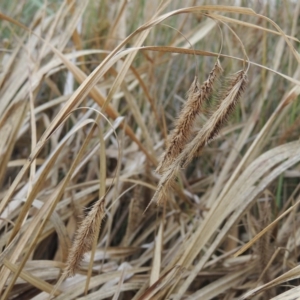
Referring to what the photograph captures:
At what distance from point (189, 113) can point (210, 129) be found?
0.11 feet

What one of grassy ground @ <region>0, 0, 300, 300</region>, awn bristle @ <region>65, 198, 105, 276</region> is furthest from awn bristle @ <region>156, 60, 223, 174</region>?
awn bristle @ <region>65, 198, 105, 276</region>

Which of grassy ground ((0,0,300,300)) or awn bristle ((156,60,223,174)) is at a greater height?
awn bristle ((156,60,223,174))

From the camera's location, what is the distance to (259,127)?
1.40 m

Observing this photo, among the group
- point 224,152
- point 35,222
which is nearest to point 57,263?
point 35,222

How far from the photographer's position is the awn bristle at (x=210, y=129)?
2.39ft

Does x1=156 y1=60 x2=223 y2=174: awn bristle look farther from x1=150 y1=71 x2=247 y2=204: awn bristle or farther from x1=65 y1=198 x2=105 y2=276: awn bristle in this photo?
x1=65 y1=198 x2=105 y2=276: awn bristle

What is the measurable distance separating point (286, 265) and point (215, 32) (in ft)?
2.49

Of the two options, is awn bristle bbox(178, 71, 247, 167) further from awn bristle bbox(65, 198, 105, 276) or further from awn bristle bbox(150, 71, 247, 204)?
awn bristle bbox(65, 198, 105, 276)

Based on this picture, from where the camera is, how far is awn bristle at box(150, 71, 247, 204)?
2.39ft

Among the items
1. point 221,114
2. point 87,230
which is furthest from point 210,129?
point 87,230

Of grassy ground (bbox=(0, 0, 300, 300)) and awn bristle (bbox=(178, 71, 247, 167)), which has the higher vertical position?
awn bristle (bbox=(178, 71, 247, 167))

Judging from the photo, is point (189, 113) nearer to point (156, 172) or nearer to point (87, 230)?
point (156, 172)

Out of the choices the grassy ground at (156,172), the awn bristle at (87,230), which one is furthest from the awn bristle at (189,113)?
the awn bristle at (87,230)

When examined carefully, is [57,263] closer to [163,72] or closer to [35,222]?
[35,222]
